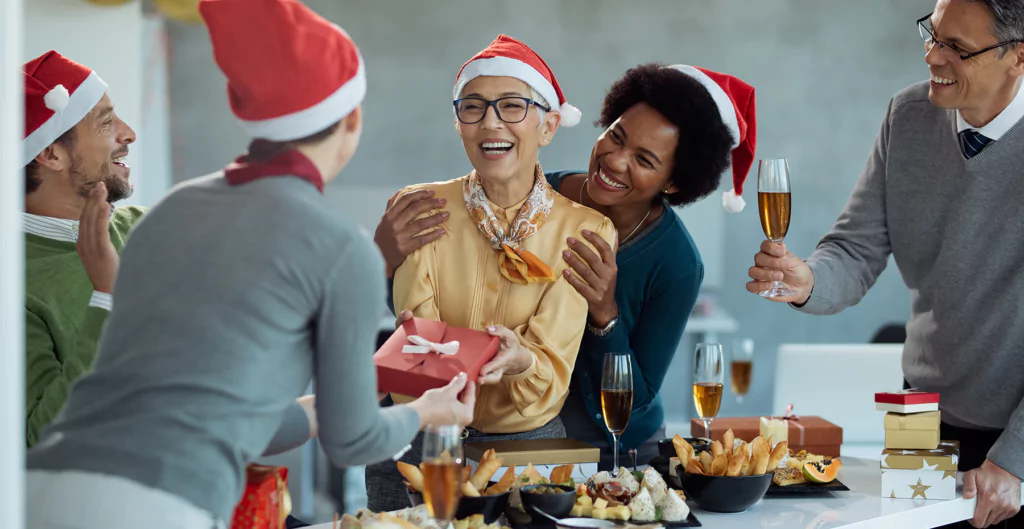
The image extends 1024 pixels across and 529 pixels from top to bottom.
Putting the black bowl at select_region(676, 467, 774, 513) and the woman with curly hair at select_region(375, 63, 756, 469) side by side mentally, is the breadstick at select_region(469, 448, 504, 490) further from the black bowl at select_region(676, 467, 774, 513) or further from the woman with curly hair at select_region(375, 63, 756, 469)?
the woman with curly hair at select_region(375, 63, 756, 469)

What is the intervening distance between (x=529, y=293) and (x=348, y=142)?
92 cm

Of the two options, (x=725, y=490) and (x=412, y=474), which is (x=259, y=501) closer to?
(x=412, y=474)

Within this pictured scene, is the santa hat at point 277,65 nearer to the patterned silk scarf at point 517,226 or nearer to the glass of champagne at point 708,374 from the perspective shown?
the patterned silk scarf at point 517,226

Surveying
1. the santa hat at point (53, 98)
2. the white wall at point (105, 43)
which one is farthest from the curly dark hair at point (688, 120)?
the white wall at point (105, 43)

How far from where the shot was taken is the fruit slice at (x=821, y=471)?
2096mm

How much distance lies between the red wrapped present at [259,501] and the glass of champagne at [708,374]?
999 mm

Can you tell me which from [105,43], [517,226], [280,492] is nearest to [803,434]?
[517,226]

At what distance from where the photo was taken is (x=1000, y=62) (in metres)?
2.35

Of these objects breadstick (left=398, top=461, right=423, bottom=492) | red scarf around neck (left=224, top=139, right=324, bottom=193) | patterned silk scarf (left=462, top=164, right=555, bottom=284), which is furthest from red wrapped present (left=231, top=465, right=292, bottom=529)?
patterned silk scarf (left=462, top=164, right=555, bottom=284)

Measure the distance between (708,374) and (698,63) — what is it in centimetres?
496

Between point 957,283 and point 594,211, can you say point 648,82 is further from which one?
point 957,283

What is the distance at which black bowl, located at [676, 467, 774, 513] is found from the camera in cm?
190

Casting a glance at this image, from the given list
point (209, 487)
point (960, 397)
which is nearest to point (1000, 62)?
Answer: point (960, 397)

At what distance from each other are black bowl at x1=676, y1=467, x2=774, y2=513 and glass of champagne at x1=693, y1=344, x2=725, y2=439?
0.94ft
